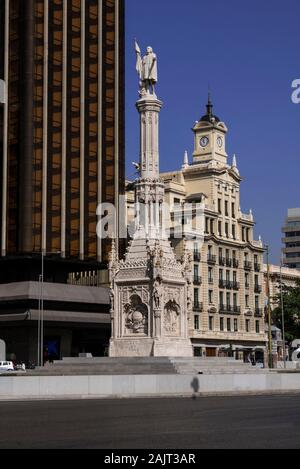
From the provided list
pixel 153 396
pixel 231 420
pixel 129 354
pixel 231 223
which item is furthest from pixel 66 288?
pixel 231 420

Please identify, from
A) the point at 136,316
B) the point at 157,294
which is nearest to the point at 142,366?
the point at 136,316

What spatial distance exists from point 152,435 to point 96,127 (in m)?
82.7

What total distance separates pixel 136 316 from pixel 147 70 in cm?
1360

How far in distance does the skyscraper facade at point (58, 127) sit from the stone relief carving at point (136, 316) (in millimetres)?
47763

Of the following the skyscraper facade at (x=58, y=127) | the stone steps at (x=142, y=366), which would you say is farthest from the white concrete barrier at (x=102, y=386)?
the skyscraper facade at (x=58, y=127)

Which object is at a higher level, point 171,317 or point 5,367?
point 171,317

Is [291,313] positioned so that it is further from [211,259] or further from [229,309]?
[211,259]

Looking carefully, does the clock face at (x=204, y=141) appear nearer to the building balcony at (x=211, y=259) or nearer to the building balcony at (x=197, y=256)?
the building balcony at (x=211, y=259)

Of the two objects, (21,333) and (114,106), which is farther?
(114,106)

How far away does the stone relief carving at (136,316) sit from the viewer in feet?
143

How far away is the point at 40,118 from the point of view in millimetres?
94062

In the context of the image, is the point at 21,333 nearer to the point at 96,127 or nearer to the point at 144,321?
the point at 96,127

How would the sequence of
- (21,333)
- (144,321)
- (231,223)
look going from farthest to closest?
(231,223), (21,333), (144,321)

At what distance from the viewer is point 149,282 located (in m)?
43.8
